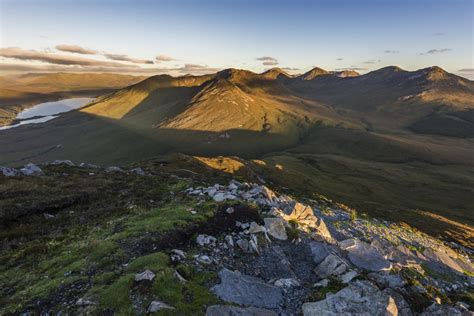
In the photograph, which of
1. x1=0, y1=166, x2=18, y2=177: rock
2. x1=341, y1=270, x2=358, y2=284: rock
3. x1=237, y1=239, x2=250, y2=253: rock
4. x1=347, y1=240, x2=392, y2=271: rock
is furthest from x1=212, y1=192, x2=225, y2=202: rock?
x1=0, y1=166, x2=18, y2=177: rock

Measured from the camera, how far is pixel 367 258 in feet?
69.7

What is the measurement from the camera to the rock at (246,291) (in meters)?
15.2

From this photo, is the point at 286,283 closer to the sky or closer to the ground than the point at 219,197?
closer to the ground

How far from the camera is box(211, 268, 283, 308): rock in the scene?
50.0ft

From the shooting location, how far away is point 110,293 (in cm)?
1422

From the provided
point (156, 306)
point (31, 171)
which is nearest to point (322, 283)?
point (156, 306)

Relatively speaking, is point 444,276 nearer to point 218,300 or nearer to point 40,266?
point 218,300

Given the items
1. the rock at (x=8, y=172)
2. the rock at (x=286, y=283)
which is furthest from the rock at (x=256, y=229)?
the rock at (x=8, y=172)

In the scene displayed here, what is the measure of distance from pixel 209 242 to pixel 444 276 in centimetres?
1961

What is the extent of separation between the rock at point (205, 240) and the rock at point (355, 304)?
25.4 ft

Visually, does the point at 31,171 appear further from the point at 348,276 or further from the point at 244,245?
the point at 348,276

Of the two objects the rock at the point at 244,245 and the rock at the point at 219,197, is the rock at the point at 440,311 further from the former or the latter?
the rock at the point at 219,197

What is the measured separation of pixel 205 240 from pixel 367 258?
37.9 feet

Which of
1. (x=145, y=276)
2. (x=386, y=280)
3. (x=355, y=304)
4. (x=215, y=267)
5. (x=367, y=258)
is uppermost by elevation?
(x=145, y=276)
